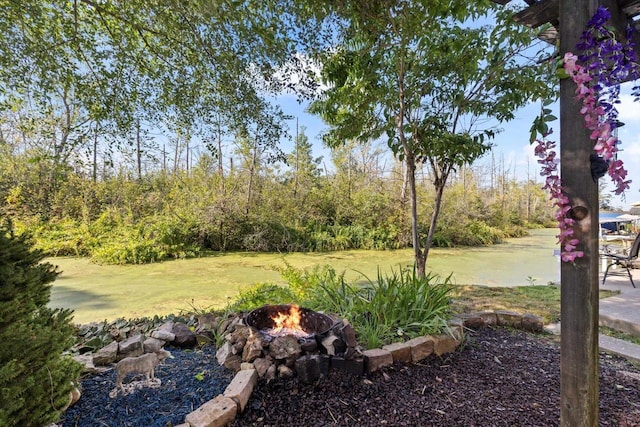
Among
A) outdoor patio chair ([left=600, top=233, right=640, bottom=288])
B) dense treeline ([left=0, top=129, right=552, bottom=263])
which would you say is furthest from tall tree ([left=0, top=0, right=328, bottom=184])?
dense treeline ([left=0, top=129, right=552, bottom=263])

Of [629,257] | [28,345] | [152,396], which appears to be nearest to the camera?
[28,345]

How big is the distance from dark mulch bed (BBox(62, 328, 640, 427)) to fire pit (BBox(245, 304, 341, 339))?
1.12ft

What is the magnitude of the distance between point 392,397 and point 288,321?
2.78 feet

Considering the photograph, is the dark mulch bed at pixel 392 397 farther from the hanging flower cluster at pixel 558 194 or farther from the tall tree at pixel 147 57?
the tall tree at pixel 147 57

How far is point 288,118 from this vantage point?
3.12m

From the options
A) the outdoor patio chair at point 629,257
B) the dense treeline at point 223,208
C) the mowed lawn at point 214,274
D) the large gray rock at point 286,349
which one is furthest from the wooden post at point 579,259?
the dense treeline at point 223,208

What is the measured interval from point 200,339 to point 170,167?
831cm

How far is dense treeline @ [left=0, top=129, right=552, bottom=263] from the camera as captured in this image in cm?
712

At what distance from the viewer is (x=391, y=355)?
5.92ft

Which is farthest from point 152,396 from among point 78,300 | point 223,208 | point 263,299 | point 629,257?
point 223,208

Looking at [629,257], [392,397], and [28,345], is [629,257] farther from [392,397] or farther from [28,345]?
→ [28,345]

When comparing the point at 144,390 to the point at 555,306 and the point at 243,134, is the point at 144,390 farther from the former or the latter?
the point at 555,306

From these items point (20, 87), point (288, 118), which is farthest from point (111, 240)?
point (288, 118)

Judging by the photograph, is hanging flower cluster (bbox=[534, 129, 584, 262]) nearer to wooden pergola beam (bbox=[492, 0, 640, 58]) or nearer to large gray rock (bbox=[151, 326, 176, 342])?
wooden pergola beam (bbox=[492, 0, 640, 58])
